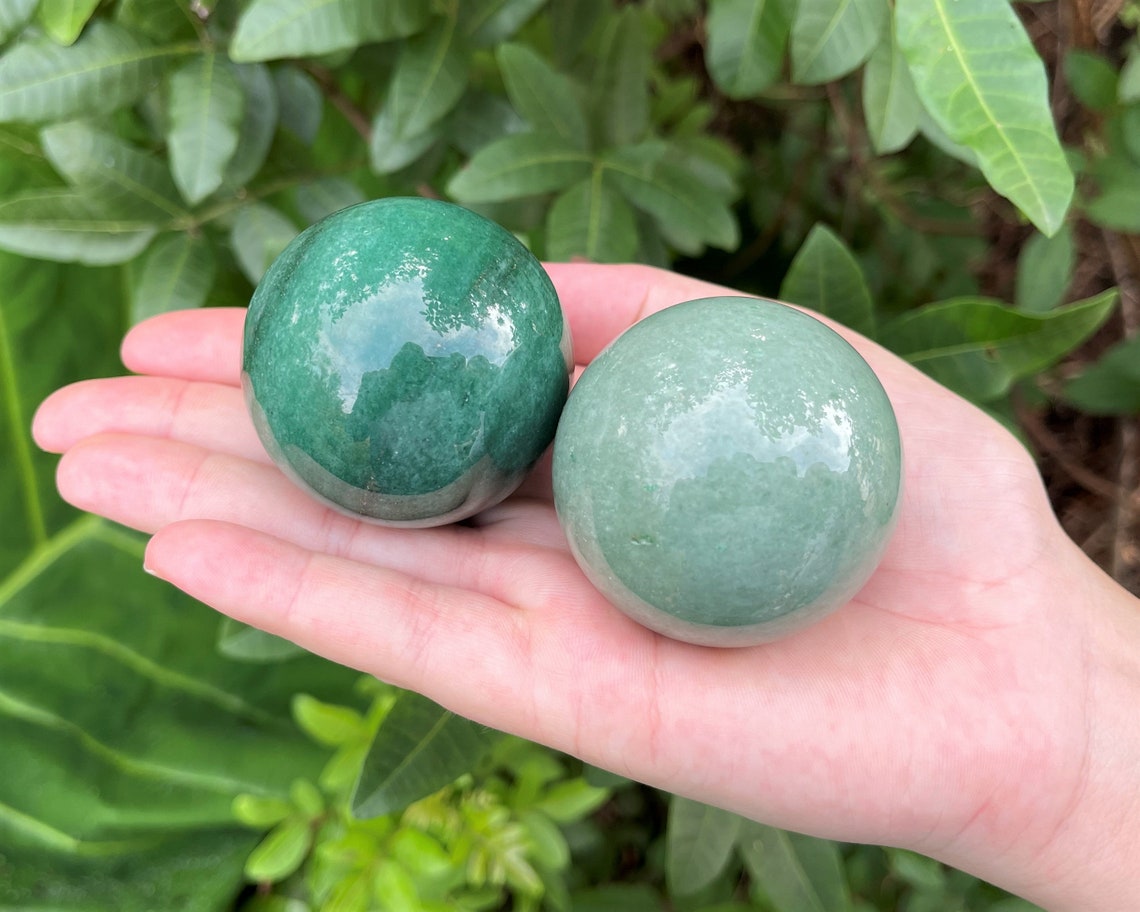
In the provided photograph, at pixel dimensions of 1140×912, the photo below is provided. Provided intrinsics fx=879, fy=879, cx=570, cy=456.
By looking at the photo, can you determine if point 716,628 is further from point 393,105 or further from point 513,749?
point 393,105

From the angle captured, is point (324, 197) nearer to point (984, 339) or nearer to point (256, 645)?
point (256, 645)

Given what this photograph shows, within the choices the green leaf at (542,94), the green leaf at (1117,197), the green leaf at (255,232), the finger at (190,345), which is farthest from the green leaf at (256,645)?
the green leaf at (1117,197)

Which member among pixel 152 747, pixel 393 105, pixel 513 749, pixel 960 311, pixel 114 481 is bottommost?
pixel 152 747

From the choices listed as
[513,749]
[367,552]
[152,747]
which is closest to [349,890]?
[513,749]

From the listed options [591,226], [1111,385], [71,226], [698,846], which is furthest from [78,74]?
[1111,385]

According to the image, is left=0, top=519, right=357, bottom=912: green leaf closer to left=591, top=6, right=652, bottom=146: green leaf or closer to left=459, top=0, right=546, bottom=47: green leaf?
left=459, top=0, right=546, bottom=47: green leaf

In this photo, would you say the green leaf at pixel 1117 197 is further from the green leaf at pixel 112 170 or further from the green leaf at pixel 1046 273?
the green leaf at pixel 112 170
